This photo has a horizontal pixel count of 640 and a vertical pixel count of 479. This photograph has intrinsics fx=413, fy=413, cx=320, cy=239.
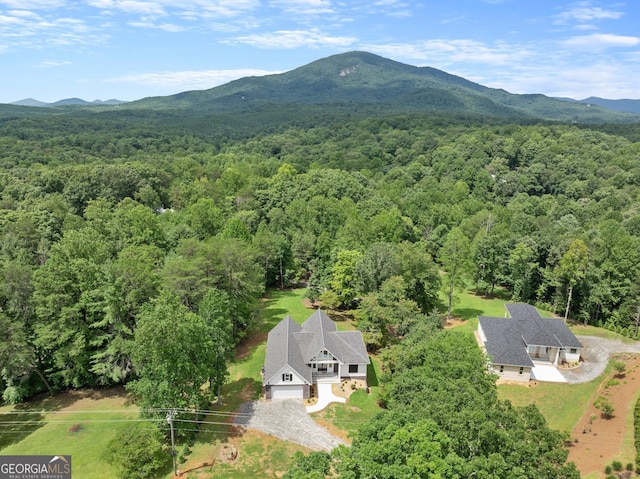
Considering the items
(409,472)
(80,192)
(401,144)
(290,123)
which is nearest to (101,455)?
(409,472)

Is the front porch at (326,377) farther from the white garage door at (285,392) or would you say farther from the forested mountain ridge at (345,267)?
the forested mountain ridge at (345,267)

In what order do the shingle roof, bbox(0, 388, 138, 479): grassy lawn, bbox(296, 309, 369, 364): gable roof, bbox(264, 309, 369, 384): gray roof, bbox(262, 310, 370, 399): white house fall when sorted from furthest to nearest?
the shingle roof, bbox(296, 309, 369, 364): gable roof, bbox(264, 309, 369, 384): gray roof, bbox(262, 310, 370, 399): white house, bbox(0, 388, 138, 479): grassy lawn

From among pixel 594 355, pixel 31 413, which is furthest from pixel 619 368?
pixel 31 413

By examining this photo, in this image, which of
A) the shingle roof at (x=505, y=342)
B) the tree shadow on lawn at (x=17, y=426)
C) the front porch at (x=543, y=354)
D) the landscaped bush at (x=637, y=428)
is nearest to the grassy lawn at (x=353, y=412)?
the shingle roof at (x=505, y=342)

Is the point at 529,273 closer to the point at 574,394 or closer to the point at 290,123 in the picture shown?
the point at 574,394

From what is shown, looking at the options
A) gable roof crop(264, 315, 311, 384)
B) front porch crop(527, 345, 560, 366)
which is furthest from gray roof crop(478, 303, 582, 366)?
gable roof crop(264, 315, 311, 384)

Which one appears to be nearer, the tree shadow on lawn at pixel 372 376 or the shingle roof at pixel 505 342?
the tree shadow on lawn at pixel 372 376

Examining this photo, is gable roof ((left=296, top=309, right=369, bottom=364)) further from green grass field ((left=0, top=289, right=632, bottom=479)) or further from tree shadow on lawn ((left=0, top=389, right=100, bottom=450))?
tree shadow on lawn ((left=0, top=389, right=100, bottom=450))

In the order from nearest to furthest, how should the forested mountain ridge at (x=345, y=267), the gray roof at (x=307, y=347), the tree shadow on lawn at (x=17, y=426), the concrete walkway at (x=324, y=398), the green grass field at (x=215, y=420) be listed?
the forested mountain ridge at (x=345, y=267)
the green grass field at (x=215, y=420)
the tree shadow on lawn at (x=17, y=426)
the concrete walkway at (x=324, y=398)
the gray roof at (x=307, y=347)
